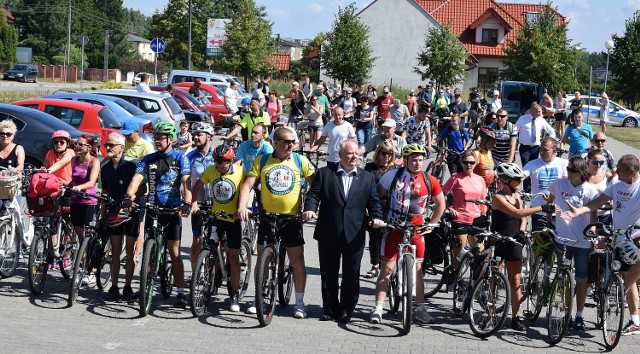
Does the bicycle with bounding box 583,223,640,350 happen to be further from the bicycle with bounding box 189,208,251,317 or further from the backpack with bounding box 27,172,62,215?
the backpack with bounding box 27,172,62,215

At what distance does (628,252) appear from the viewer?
8.94 m

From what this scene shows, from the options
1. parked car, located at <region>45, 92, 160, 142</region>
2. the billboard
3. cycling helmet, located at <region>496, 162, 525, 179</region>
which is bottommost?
cycling helmet, located at <region>496, 162, 525, 179</region>

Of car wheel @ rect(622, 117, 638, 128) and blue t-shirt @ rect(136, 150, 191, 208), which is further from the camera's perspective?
car wheel @ rect(622, 117, 638, 128)

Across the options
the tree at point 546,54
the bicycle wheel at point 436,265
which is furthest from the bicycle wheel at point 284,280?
the tree at point 546,54

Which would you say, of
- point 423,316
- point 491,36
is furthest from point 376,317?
point 491,36

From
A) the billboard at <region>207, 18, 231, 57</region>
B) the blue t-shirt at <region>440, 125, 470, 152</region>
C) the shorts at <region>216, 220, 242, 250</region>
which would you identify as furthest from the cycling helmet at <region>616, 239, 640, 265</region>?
the billboard at <region>207, 18, 231, 57</region>

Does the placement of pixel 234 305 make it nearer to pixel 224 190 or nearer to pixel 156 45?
pixel 224 190

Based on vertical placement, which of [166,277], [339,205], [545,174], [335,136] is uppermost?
[335,136]

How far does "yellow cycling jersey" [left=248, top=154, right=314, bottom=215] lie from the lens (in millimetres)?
9234

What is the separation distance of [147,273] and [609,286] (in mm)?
4271

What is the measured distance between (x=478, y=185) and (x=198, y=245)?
3.05 metres

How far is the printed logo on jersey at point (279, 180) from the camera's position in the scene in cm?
923

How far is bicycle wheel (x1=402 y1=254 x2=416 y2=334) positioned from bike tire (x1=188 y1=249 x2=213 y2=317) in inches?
74.3

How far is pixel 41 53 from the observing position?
10931 cm
